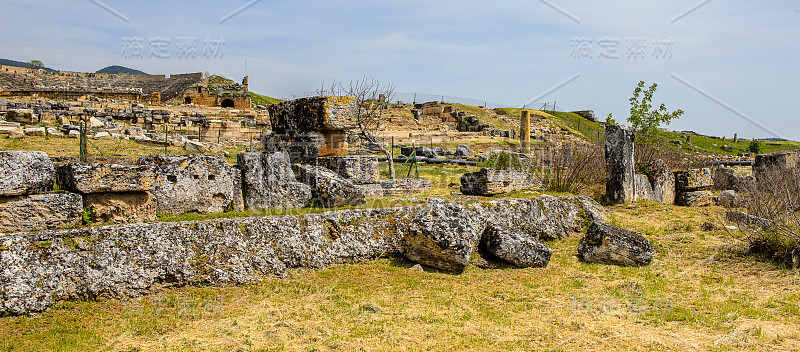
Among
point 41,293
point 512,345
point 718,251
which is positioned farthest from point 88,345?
point 718,251

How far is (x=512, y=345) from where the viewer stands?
4.86m

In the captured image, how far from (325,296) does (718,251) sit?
657cm

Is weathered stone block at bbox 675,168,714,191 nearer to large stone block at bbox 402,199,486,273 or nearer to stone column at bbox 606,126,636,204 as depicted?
stone column at bbox 606,126,636,204

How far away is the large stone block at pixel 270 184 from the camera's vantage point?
25.0ft

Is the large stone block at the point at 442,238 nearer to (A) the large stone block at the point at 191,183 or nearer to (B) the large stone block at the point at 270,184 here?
(B) the large stone block at the point at 270,184

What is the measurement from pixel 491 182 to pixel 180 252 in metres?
7.66

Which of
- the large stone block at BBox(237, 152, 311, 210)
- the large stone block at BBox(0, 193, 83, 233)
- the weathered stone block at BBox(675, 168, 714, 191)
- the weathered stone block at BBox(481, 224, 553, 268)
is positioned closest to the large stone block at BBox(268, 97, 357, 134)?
the large stone block at BBox(237, 152, 311, 210)

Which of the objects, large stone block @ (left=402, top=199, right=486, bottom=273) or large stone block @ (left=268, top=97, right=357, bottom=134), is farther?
large stone block @ (left=268, top=97, right=357, bottom=134)

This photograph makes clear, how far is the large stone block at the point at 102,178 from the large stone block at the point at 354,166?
460 centimetres

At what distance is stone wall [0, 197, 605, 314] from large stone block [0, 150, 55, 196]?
606 millimetres

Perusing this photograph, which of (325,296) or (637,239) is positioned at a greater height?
(637,239)

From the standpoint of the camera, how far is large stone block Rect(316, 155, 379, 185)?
34.9 feet

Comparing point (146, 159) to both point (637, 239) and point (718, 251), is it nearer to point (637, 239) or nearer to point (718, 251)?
point (637, 239)

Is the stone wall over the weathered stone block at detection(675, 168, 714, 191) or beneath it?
beneath
